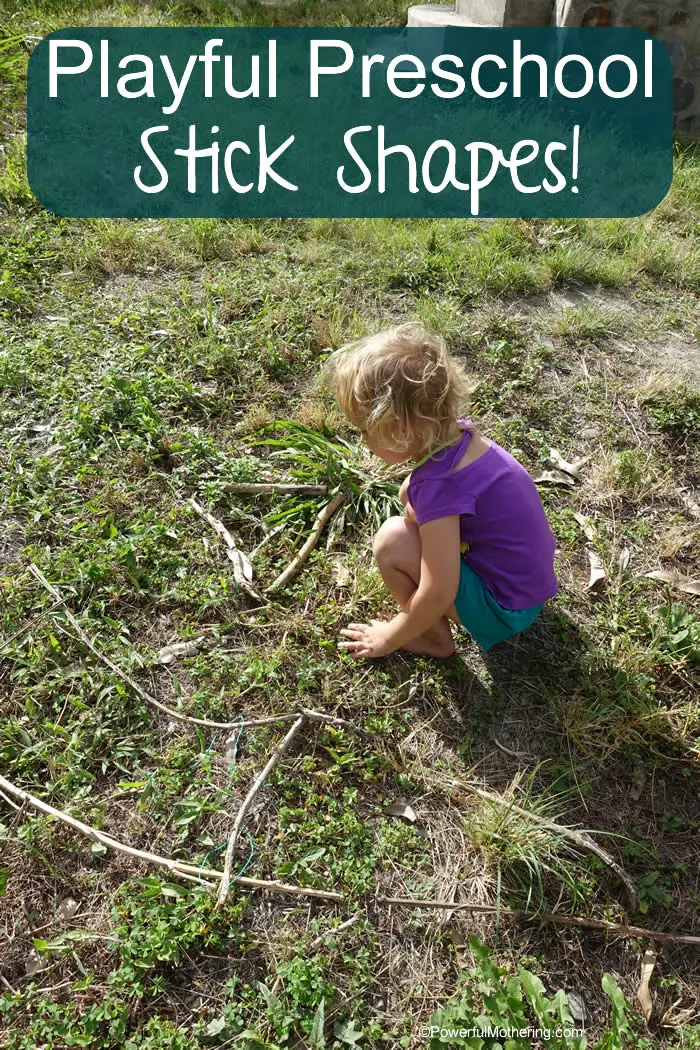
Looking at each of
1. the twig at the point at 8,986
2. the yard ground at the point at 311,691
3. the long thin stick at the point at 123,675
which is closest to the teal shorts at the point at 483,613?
the yard ground at the point at 311,691

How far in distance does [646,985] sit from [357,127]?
5.17 m

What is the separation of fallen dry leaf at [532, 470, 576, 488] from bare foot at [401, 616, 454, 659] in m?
0.93

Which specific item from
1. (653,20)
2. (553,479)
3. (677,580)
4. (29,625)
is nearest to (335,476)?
→ (553,479)

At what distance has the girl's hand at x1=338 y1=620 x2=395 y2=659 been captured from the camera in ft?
7.82

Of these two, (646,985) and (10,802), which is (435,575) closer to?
(646,985)

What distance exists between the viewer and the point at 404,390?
197 centimetres

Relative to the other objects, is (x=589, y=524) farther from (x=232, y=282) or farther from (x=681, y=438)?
(x=232, y=282)

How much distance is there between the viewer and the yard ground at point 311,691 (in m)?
1.86

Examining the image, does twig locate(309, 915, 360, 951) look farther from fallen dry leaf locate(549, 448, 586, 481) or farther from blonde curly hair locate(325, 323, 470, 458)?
fallen dry leaf locate(549, 448, 586, 481)

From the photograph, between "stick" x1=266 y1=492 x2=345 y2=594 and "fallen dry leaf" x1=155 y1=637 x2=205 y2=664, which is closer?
"fallen dry leaf" x1=155 y1=637 x2=205 y2=664

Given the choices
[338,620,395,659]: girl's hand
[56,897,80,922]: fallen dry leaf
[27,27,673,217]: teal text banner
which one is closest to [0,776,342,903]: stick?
[56,897,80,922]: fallen dry leaf

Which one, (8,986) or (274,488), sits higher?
(274,488)

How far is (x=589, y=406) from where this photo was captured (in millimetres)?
3443

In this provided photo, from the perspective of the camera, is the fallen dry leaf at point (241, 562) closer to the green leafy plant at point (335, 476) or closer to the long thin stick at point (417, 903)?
the green leafy plant at point (335, 476)
